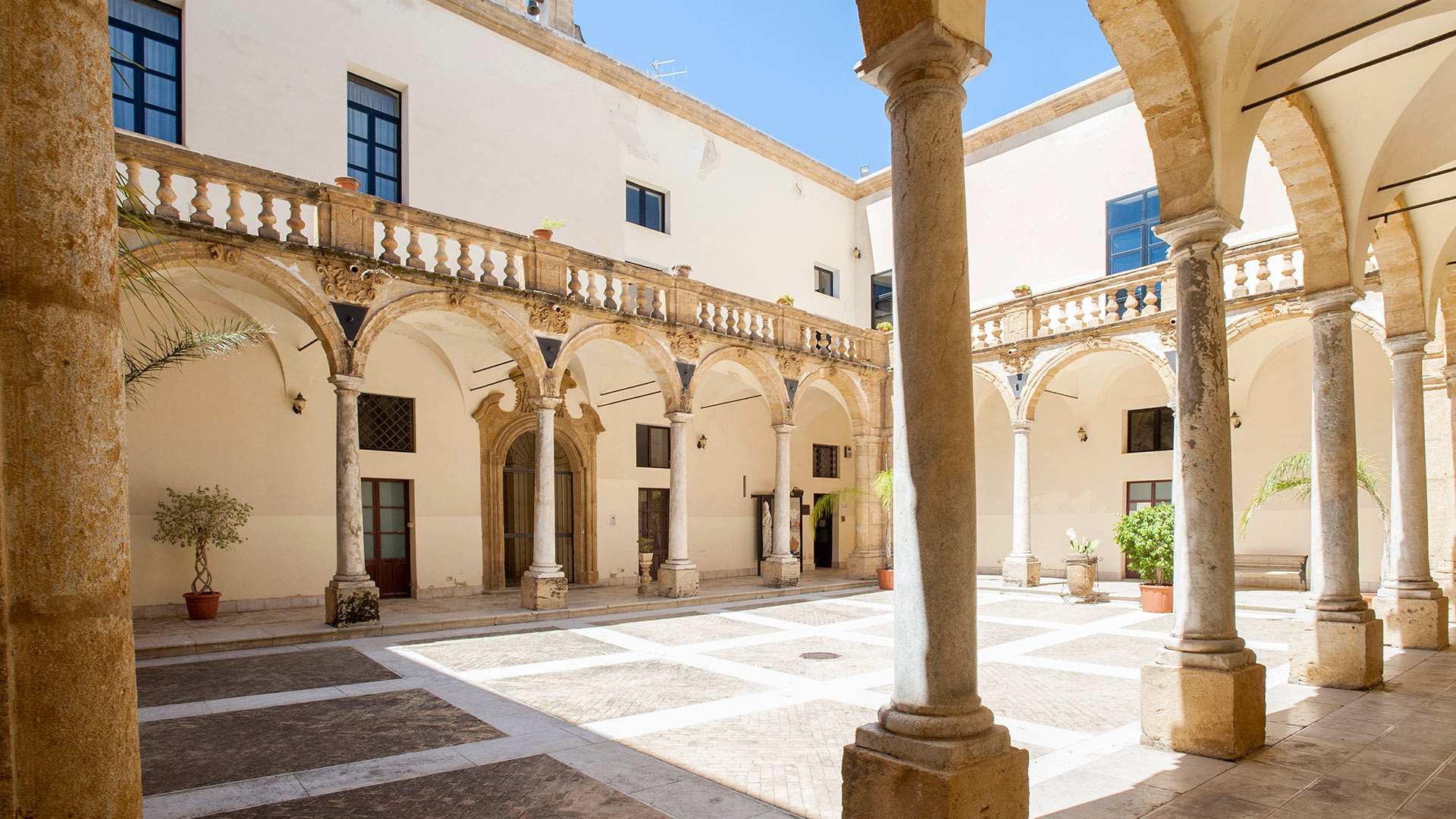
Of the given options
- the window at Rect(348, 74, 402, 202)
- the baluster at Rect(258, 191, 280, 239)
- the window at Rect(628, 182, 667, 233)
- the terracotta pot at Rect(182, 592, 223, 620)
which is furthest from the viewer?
the window at Rect(628, 182, 667, 233)

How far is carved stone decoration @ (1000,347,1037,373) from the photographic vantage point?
16094mm

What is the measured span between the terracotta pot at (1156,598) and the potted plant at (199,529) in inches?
522

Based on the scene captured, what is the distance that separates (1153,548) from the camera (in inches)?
495

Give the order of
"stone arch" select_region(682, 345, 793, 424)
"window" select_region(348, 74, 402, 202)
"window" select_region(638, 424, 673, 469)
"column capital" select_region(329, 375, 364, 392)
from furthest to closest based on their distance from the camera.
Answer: "window" select_region(638, 424, 673, 469) → "stone arch" select_region(682, 345, 793, 424) → "window" select_region(348, 74, 402, 202) → "column capital" select_region(329, 375, 364, 392)

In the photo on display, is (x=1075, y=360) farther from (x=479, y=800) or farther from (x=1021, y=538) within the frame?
(x=479, y=800)

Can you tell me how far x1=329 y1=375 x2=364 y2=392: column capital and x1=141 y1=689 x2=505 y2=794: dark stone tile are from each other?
4845 mm

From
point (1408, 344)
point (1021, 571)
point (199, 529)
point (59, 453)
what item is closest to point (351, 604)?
point (199, 529)

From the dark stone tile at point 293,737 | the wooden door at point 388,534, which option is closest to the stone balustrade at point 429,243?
the wooden door at point 388,534

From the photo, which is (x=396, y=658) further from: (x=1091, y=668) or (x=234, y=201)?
(x=1091, y=668)

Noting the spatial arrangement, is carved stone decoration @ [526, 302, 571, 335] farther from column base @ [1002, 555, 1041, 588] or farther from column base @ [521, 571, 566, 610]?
column base @ [1002, 555, 1041, 588]

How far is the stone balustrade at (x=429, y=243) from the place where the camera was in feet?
31.6

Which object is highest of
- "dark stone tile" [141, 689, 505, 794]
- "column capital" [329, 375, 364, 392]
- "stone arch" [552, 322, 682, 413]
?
"stone arch" [552, 322, 682, 413]

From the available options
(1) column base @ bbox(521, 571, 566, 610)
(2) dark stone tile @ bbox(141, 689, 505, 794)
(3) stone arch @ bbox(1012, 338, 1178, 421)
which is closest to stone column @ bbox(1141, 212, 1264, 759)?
(2) dark stone tile @ bbox(141, 689, 505, 794)

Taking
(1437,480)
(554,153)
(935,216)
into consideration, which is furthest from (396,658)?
(1437,480)
